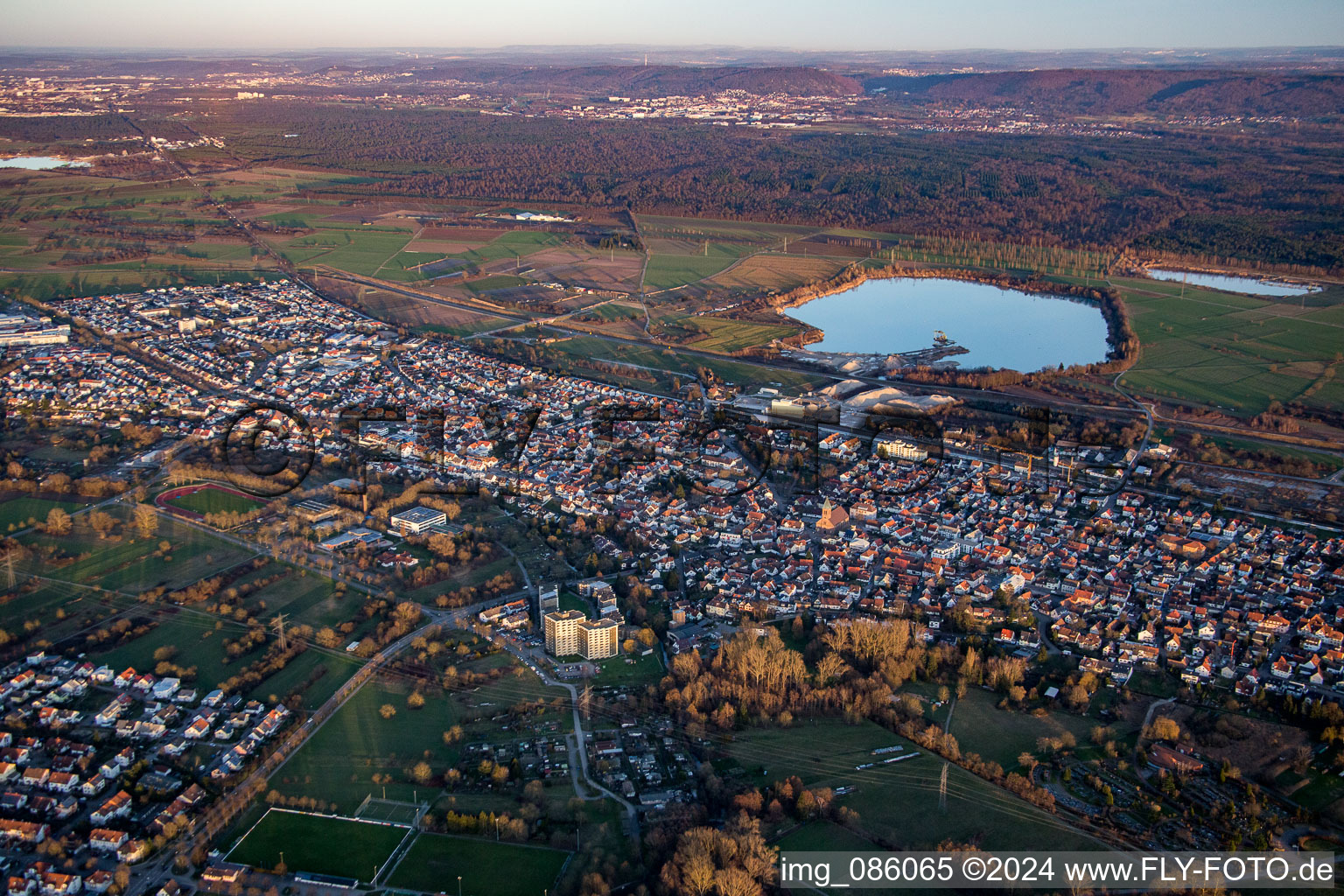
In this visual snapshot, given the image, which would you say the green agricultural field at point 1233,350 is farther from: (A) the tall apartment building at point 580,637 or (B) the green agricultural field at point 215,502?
(B) the green agricultural field at point 215,502

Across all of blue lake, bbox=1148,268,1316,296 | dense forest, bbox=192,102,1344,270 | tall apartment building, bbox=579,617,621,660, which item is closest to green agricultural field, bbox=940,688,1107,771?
tall apartment building, bbox=579,617,621,660

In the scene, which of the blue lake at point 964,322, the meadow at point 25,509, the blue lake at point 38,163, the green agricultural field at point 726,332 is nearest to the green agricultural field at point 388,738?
the meadow at point 25,509

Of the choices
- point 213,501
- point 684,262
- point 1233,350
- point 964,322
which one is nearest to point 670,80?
point 684,262

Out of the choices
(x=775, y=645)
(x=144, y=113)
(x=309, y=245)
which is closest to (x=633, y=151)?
(x=309, y=245)

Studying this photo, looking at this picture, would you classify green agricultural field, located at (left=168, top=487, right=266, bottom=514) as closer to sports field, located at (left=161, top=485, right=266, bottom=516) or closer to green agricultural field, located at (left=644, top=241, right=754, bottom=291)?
sports field, located at (left=161, top=485, right=266, bottom=516)

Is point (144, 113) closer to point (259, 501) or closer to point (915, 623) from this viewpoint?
point (259, 501)

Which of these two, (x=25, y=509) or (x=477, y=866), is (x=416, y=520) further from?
(x=477, y=866)
